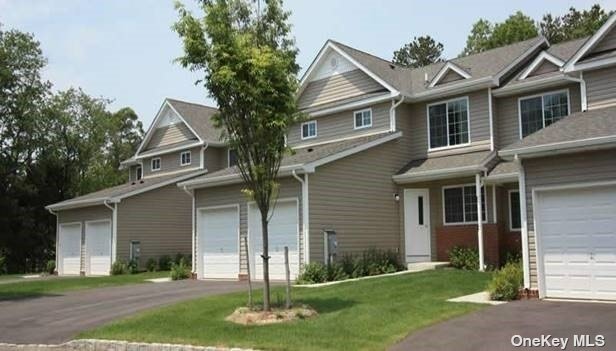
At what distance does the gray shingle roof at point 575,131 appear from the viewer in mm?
13375

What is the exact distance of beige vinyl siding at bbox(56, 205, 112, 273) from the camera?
2898cm

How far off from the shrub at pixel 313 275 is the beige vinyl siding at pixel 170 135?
14.9 m

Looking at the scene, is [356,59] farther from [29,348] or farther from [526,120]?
[29,348]

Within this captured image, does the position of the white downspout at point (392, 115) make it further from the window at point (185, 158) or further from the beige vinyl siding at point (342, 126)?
the window at point (185, 158)

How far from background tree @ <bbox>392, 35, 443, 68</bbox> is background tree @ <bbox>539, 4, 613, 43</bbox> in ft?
36.0

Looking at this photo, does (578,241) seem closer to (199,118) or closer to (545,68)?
(545,68)

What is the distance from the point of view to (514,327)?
416 inches

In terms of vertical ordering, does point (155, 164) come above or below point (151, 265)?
above

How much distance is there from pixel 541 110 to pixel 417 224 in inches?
221

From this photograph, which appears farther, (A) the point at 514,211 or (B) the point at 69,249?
(B) the point at 69,249

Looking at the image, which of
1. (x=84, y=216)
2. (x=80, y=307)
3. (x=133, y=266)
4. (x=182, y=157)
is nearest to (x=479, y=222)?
(x=80, y=307)

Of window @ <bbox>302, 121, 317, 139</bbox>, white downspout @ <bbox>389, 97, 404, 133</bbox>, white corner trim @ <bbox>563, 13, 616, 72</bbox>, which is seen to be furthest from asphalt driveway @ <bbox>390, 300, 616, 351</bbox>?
window @ <bbox>302, 121, 317, 139</bbox>

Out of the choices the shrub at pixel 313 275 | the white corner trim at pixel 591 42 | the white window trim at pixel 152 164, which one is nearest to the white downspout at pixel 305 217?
the shrub at pixel 313 275

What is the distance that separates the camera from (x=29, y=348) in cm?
1171
